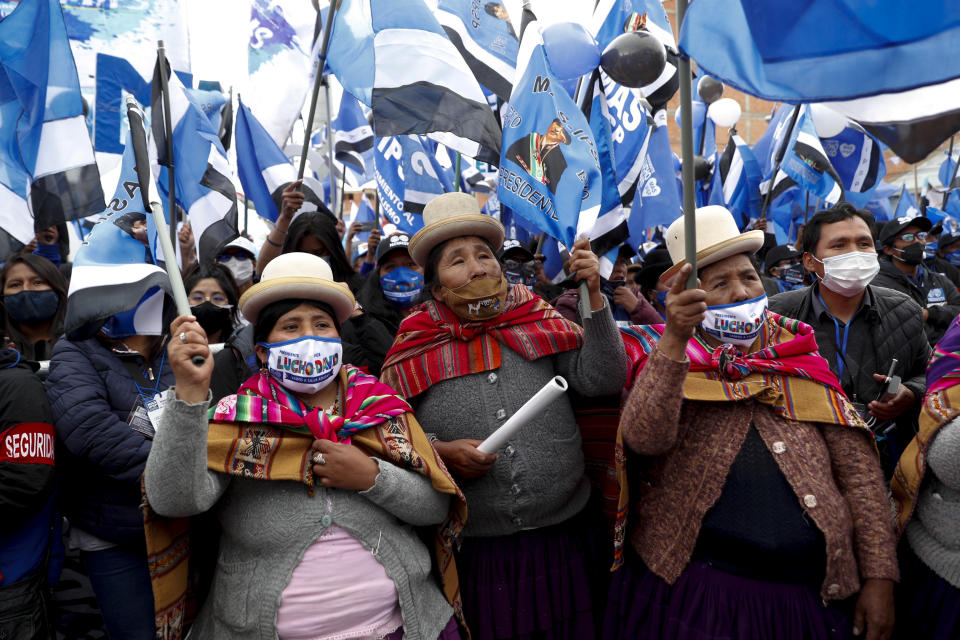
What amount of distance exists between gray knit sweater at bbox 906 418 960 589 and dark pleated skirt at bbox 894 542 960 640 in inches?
2.0

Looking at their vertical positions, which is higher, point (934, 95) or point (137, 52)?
point (137, 52)

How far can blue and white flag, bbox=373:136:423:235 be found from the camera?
598 cm

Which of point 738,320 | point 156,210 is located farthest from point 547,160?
point 156,210

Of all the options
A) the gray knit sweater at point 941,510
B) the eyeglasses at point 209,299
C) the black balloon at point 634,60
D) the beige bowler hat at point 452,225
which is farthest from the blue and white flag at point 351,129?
the gray knit sweater at point 941,510

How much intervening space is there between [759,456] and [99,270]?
271 cm

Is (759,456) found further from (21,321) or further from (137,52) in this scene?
(137,52)

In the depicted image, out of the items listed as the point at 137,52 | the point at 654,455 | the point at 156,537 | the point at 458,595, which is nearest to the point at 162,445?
the point at 156,537

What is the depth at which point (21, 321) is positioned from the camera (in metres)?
3.75

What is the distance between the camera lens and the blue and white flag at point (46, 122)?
12.3ft

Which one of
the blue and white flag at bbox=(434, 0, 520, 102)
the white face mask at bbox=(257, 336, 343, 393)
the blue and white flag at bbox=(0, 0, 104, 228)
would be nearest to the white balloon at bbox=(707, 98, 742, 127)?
the blue and white flag at bbox=(434, 0, 520, 102)

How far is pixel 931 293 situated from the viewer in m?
6.48

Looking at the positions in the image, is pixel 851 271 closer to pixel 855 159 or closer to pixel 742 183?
pixel 855 159

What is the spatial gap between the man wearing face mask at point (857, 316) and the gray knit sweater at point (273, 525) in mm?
2154

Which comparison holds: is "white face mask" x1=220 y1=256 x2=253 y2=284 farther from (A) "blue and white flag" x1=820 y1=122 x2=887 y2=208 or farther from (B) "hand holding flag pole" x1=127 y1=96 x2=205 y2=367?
(A) "blue and white flag" x1=820 y1=122 x2=887 y2=208
